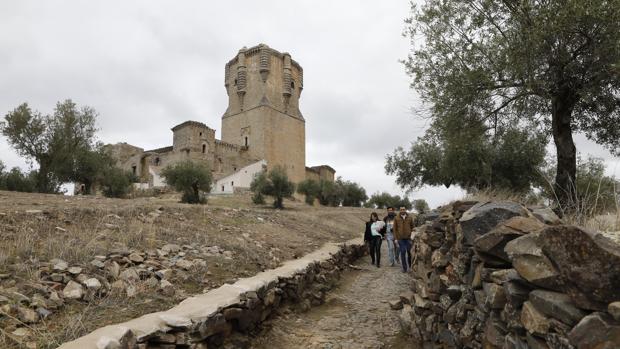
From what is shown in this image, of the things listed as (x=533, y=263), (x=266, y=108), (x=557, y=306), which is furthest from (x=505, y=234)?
(x=266, y=108)

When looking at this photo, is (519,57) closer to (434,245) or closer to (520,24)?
(520,24)

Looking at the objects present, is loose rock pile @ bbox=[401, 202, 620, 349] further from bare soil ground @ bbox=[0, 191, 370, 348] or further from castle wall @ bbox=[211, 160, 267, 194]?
castle wall @ bbox=[211, 160, 267, 194]

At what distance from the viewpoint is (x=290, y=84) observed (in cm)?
5966

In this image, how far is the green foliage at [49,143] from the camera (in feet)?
91.0

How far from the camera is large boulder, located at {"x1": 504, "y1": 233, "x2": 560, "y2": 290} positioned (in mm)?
2570

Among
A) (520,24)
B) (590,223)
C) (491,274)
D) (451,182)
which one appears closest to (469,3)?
(520,24)

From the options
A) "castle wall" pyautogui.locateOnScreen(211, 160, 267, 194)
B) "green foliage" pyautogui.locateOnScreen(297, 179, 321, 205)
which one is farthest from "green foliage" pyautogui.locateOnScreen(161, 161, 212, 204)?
"castle wall" pyautogui.locateOnScreen(211, 160, 267, 194)

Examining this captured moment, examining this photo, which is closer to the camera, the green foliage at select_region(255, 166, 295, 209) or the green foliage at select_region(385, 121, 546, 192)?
the green foliage at select_region(385, 121, 546, 192)

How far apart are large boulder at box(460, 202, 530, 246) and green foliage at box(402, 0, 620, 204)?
5.07 m

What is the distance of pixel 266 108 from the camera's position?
2196 inches

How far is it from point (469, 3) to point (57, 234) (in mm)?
11077

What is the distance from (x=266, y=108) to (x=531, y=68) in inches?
1929

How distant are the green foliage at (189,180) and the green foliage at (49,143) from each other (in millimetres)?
7934

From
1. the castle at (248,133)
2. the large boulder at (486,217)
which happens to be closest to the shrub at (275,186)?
the castle at (248,133)
